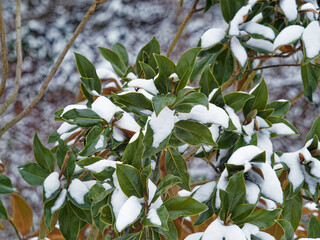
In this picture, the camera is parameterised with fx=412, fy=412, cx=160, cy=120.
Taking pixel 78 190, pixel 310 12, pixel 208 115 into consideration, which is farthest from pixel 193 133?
pixel 310 12

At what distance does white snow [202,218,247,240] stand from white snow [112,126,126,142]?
21 cm

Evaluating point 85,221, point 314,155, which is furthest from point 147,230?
point 314,155

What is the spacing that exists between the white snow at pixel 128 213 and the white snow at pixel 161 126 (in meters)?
0.09

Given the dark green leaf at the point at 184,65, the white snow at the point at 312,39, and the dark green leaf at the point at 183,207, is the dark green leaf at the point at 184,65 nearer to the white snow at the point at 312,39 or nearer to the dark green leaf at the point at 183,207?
the dark green leaf at the point at 183,207

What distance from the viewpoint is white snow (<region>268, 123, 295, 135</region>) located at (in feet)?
2.54

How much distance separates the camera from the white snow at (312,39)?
0.85 meters

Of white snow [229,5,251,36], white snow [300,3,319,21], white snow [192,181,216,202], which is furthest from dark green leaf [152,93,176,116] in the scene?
white snow [300,3,319,21]

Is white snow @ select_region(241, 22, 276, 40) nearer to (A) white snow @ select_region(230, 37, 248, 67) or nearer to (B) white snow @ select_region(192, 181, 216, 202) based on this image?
(A) white snow @ select_region(230, 37, 248, 67)

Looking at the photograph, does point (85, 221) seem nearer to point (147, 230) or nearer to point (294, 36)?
point (147, 230)

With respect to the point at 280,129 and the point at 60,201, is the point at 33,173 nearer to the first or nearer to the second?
the point at 60,201

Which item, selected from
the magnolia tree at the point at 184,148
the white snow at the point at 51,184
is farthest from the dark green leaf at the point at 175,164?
the white snow at the point at 51,184

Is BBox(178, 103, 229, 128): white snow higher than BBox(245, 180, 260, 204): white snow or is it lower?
higher

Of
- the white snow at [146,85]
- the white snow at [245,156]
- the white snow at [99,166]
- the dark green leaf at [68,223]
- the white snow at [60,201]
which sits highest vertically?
the white snow at [146,85]

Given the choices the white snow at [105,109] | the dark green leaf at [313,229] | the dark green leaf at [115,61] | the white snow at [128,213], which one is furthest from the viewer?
the dark green leaf at [115,61]
